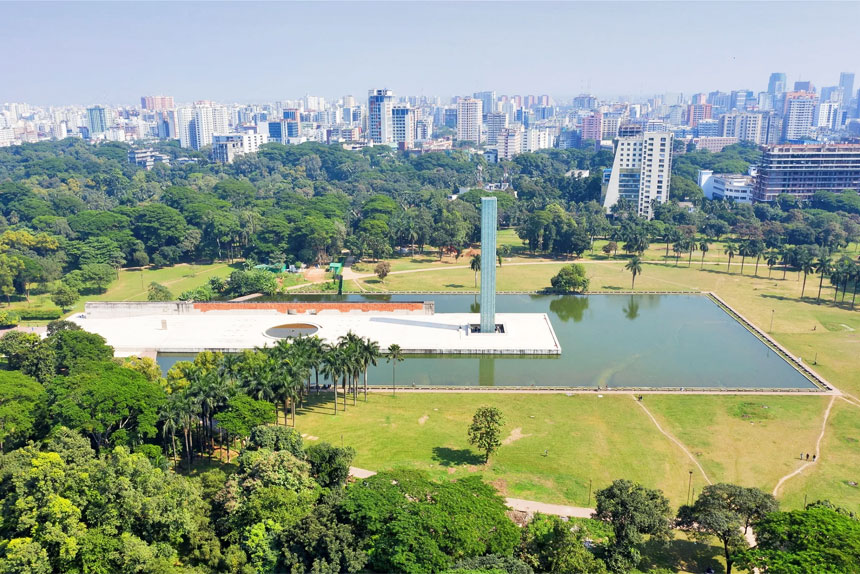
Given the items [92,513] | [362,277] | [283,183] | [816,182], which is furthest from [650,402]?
[283,183]

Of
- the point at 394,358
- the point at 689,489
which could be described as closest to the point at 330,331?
the point at 394,358

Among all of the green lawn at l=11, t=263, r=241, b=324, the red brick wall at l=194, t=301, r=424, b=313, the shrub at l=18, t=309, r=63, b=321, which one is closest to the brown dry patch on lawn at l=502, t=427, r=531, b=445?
the red brick wall at l=194, t=301, r=424, b=313

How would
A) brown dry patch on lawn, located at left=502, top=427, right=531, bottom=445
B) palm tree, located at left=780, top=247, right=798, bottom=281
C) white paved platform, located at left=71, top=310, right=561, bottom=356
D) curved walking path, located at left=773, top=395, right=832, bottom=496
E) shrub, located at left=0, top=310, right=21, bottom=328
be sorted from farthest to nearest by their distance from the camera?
palm tree, located at left=780, top=247, right=798, bottom=281
shrub, located at left=0, top=310, right=21, bottom=328
white paved platform, located at left=71, top=310, right=561, bottom=356
brown dry patch on lawn, located at left=502, top=427, right=531, bottom=445
curved walking path, located at left=773, top=395, right=832, bottom=496

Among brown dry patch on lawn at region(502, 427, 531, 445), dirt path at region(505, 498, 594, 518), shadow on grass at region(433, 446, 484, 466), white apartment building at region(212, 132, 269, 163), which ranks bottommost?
dirt path at region(505, 498, 594, 518)

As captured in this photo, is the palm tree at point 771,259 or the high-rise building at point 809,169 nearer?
the palm tree at point 771,259

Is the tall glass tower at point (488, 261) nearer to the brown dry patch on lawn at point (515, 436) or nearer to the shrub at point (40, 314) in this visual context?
the brown dry patch on lawn at point (515, 436)

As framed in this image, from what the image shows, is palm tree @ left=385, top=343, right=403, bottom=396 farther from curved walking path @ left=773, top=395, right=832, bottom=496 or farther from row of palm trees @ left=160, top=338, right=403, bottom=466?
curved walking path @ left=773, top=395, right=832, bottom=496

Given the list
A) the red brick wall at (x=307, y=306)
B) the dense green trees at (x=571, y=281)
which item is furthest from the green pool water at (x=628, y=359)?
the red brick wall at (x=307, y=306)
